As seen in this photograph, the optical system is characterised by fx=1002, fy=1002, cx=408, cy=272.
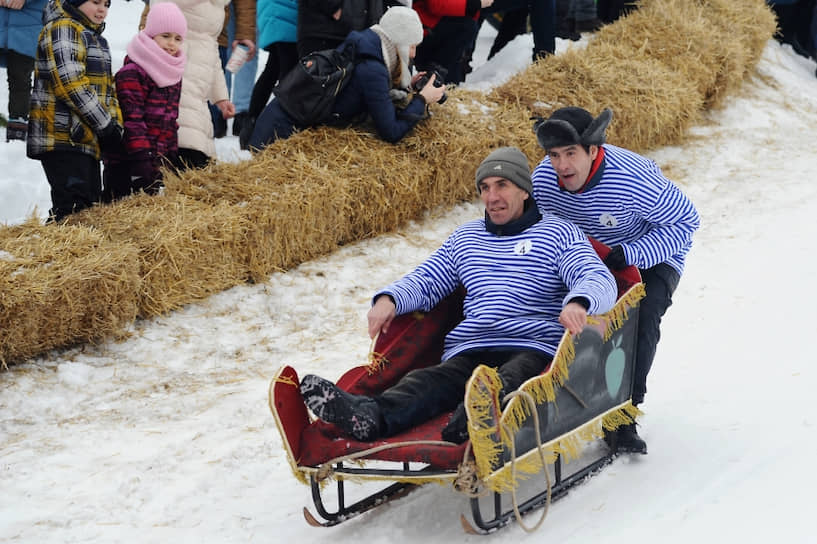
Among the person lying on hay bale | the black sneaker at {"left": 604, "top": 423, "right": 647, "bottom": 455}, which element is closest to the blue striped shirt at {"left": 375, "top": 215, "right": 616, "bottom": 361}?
the person lying on hay bale

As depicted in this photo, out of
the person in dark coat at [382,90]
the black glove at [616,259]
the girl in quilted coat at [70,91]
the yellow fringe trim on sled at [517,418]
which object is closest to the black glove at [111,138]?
the girl in quilted coat at [70,91]

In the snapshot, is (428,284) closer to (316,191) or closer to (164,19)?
(316,191)

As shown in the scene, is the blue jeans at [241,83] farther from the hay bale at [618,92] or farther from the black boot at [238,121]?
the hay bale at [618,92]

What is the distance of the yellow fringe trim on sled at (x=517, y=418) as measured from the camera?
3041 mm

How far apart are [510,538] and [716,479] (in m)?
0.84

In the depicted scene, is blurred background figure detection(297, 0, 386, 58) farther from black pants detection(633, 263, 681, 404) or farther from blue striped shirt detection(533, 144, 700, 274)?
black pants detection(633, 263, 681, 404)

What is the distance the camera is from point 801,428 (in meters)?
3.96

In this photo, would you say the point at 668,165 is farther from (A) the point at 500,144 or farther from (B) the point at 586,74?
(A) the point at 500,144

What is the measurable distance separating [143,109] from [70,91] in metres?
0.53

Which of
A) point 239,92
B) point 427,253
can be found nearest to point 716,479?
point 427,253

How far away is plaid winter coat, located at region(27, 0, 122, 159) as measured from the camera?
5.05 metres

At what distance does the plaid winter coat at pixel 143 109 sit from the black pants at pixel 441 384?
2664mm

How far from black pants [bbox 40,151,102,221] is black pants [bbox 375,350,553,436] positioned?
256 centimetres

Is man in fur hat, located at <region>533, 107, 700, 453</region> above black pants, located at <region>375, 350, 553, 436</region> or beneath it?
above
